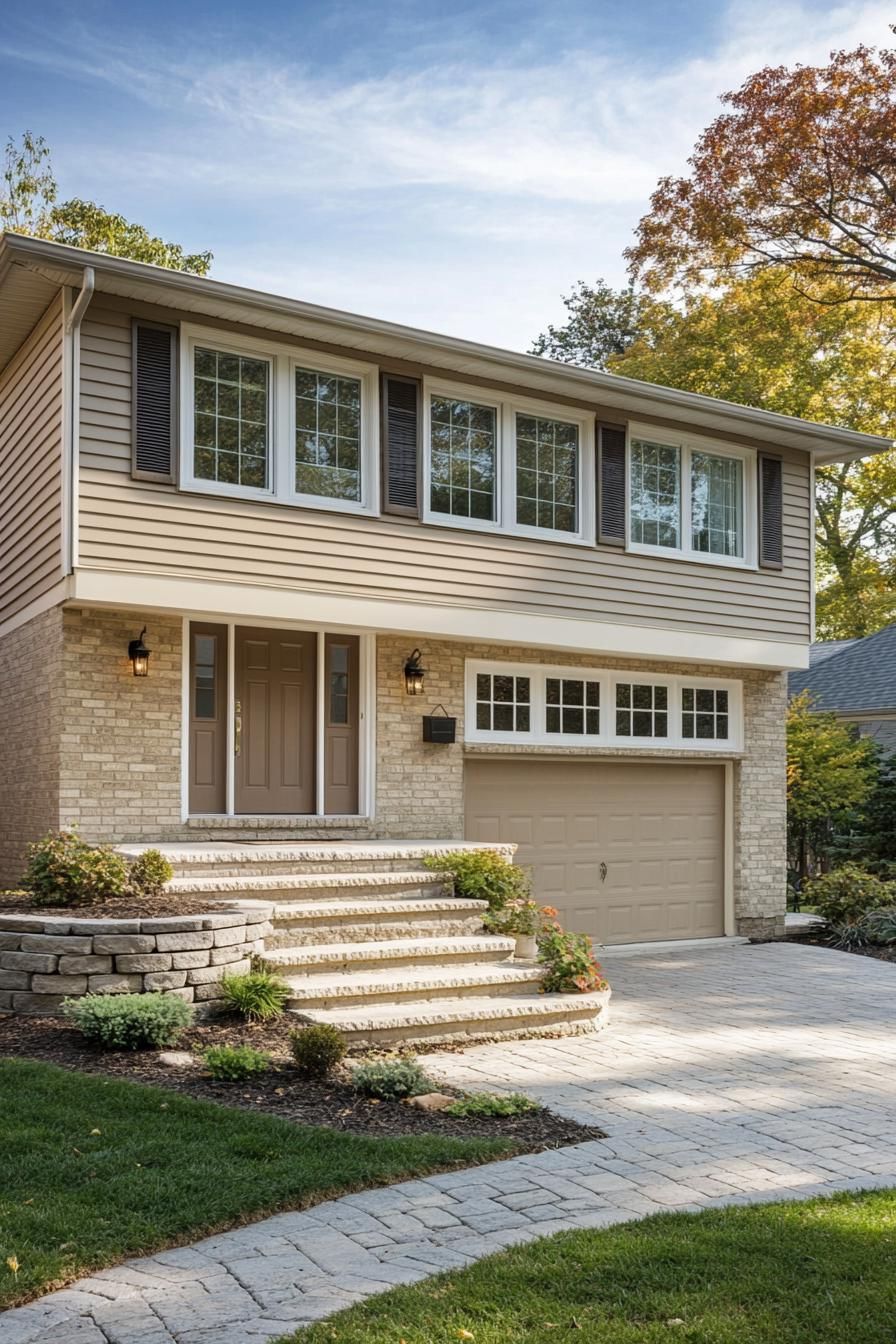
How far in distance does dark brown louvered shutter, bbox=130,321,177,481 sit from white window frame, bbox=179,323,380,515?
0.34 ft

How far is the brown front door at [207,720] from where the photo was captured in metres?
10.7

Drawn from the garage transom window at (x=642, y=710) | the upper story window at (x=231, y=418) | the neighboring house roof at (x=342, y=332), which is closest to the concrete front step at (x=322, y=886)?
the upper story window at (x=231, y=418)

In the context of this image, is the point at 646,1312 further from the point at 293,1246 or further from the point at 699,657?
the point at 699,657

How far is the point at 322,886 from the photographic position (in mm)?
9562

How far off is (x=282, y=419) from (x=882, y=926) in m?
8.64

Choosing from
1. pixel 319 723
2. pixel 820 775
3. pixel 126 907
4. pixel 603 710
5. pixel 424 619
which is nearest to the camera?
pixel 126 907

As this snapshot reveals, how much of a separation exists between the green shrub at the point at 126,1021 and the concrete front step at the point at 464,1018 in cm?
96

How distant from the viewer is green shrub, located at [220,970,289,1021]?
301 inches

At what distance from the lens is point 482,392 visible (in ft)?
39.9

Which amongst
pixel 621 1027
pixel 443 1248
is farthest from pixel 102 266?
pixel 443 1248

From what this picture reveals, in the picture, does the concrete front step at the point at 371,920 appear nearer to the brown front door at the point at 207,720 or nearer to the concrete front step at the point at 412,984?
the concrete front step at the point at 412,984

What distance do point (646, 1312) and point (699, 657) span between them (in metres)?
10.1

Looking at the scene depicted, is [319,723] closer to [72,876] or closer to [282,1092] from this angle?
[72,876]

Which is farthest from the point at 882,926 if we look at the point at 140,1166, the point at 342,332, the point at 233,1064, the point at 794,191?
the point at 794,191
